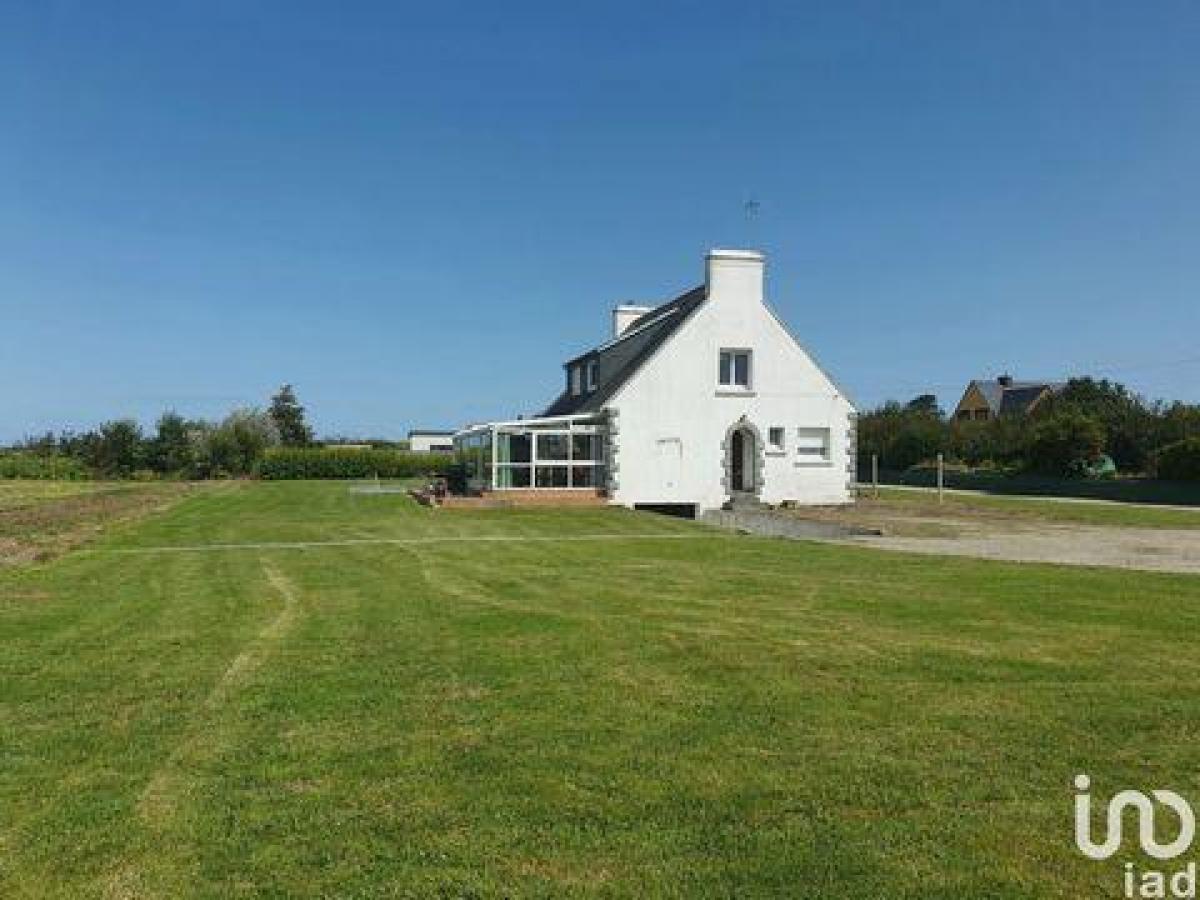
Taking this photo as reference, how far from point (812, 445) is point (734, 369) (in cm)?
355

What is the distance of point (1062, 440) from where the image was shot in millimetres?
40719

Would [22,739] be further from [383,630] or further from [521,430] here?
[521,430]

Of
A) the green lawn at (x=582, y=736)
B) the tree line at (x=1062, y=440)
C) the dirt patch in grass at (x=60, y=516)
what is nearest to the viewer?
the green lawn at (x=582, y=736)

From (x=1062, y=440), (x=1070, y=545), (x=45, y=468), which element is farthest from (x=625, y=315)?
(x=45, y=468)

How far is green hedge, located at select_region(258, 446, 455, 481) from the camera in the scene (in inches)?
2162

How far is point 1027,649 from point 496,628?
4.46 meters

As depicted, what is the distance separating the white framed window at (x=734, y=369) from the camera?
99.1 feet

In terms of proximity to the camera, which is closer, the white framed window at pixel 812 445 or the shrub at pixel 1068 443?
the white framed window at pixel 812 445

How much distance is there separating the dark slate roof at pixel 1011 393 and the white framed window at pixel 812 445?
3899 cm

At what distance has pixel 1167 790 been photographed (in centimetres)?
479

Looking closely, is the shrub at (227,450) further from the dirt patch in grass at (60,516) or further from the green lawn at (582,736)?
the green lawn at (582,736)

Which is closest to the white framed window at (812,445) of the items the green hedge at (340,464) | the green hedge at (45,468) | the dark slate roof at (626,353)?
the dark slate roof at (626,353)

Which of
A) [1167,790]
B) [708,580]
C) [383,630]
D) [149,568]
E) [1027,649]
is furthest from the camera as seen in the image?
[149,568]

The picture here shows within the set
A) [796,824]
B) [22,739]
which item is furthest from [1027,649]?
[22,739]
